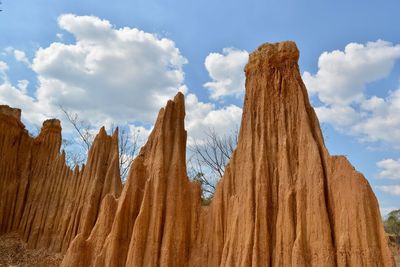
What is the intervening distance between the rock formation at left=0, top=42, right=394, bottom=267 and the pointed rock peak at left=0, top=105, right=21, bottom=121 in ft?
43.2

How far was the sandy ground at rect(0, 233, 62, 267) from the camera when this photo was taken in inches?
733

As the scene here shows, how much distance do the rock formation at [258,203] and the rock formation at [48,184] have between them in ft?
18.6

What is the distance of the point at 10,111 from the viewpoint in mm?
25203

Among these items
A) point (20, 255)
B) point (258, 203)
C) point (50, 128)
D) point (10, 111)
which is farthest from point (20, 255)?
point (258, 203)

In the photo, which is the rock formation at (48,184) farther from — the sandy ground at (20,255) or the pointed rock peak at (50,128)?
the sandy ground at (20,255)

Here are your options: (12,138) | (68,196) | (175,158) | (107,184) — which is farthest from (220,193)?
(12,138)

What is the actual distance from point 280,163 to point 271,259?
9.38ft

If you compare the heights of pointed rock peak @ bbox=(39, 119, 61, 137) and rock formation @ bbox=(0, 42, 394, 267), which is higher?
pointed rock peak @ bbox=(39, 119, 61, 137)

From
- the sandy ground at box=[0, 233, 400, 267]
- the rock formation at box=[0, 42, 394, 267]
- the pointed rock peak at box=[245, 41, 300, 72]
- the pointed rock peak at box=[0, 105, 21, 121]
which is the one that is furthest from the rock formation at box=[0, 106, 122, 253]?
the pointed rock peak at box=[245, 41, 300, 72]

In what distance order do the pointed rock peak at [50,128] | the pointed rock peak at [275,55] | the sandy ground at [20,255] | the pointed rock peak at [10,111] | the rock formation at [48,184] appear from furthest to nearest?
the pointed rock peak at [50,128], the pointed rock peak at [10,111], the rock formation at [48,184], the sandy ground at [20,255], the pointed rock peak at [275,55]

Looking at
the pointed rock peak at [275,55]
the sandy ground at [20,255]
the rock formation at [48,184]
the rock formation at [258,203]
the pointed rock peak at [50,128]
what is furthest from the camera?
the pointed rock peak at [50,128]

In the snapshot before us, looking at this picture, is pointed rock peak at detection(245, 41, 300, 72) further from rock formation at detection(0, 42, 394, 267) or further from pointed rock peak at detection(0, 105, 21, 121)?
pointed rock peak at detection(0, 105, 21, 121)

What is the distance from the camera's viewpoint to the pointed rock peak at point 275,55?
13.8 meters

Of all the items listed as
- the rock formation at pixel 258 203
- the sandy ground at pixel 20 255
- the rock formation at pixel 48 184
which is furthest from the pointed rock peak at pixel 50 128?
the rock formation at pixel 258 203
